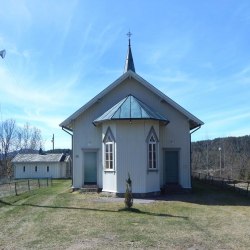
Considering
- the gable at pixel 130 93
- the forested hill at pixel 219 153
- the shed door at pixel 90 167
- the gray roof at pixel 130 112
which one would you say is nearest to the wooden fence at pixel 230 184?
the gable at pixel 130 93

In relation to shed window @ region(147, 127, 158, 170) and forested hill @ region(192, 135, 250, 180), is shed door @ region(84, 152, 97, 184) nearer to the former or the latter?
shed window @ region(147, 127, 158, 170)

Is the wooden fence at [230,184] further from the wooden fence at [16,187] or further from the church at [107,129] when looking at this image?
the wooden fence at [16,187]

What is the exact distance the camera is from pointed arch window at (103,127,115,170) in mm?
21266

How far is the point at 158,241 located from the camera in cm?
1006

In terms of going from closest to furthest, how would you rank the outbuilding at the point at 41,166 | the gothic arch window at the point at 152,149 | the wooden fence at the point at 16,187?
1. the gothic arch window at the point at 152,149
2. the wooden fence at the point at 16,187
3. the outbuilding at the point at 41,166

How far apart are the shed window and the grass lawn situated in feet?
9.69

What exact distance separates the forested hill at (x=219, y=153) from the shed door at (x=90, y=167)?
137 feet

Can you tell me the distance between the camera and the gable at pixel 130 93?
918 inches

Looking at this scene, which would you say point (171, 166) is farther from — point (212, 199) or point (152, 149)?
point (212, 199)

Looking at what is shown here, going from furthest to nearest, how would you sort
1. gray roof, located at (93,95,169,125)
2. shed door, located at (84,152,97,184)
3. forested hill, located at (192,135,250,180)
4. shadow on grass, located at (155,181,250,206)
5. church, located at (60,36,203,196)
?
forested hill, located at (192,135,250,180) → shed door, located at (84,152,97,184) → church, located at (60,36,203,196) → gray roof, located at (93,95,169,125) → shadow on grass, located at (155,181,250,206)

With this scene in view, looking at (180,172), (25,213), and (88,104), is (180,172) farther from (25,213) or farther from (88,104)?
(25,213)

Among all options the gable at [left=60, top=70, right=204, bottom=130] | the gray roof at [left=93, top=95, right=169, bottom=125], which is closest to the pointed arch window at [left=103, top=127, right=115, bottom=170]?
the gray roof at [left=93, top=95, right=169, bottom=125]

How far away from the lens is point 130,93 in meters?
23.8

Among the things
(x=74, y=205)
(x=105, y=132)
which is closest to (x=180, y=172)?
(x=105, y=132)
